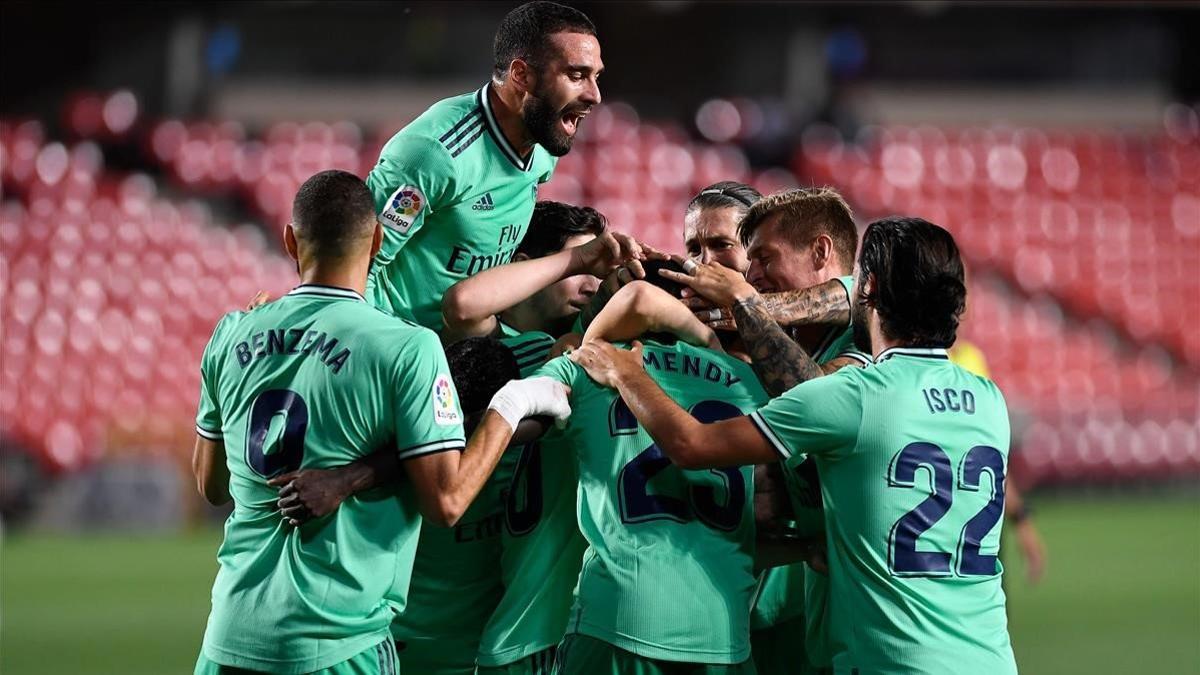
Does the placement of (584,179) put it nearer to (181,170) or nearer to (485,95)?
(181,170)

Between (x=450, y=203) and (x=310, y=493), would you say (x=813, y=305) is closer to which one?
(x=450, y=203)

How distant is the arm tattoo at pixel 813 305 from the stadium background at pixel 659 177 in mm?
8906

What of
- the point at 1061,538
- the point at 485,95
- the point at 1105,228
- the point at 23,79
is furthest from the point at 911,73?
the point at 485,95

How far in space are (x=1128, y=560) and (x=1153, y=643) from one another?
156 inches

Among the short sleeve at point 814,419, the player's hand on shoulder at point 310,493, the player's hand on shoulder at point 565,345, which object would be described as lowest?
the player's hand on shoulder at point 310,493

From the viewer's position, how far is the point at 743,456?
11.6 feet

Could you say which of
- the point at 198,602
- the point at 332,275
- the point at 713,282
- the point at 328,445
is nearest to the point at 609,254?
the point at 713,282

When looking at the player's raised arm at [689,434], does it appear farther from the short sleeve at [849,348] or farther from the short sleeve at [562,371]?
the short sleeve at [849,348]

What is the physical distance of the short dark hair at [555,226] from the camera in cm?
464

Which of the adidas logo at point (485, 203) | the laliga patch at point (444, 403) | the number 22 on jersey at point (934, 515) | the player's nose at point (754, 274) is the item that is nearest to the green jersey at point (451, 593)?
the adidas logo at point (485, 203)

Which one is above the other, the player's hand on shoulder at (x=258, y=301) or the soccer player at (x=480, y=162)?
the soccer player at (x=480, y=162)

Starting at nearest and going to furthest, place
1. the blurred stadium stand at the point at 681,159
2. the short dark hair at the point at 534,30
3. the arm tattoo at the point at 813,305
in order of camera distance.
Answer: the arm tattoo at the point at 813,305 < the short dark hair at the point at 534,30 < the blurred stadium stand at the point at 681,159

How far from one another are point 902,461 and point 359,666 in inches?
54.5

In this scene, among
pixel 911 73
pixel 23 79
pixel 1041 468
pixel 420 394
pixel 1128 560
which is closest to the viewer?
pixel 420 394
